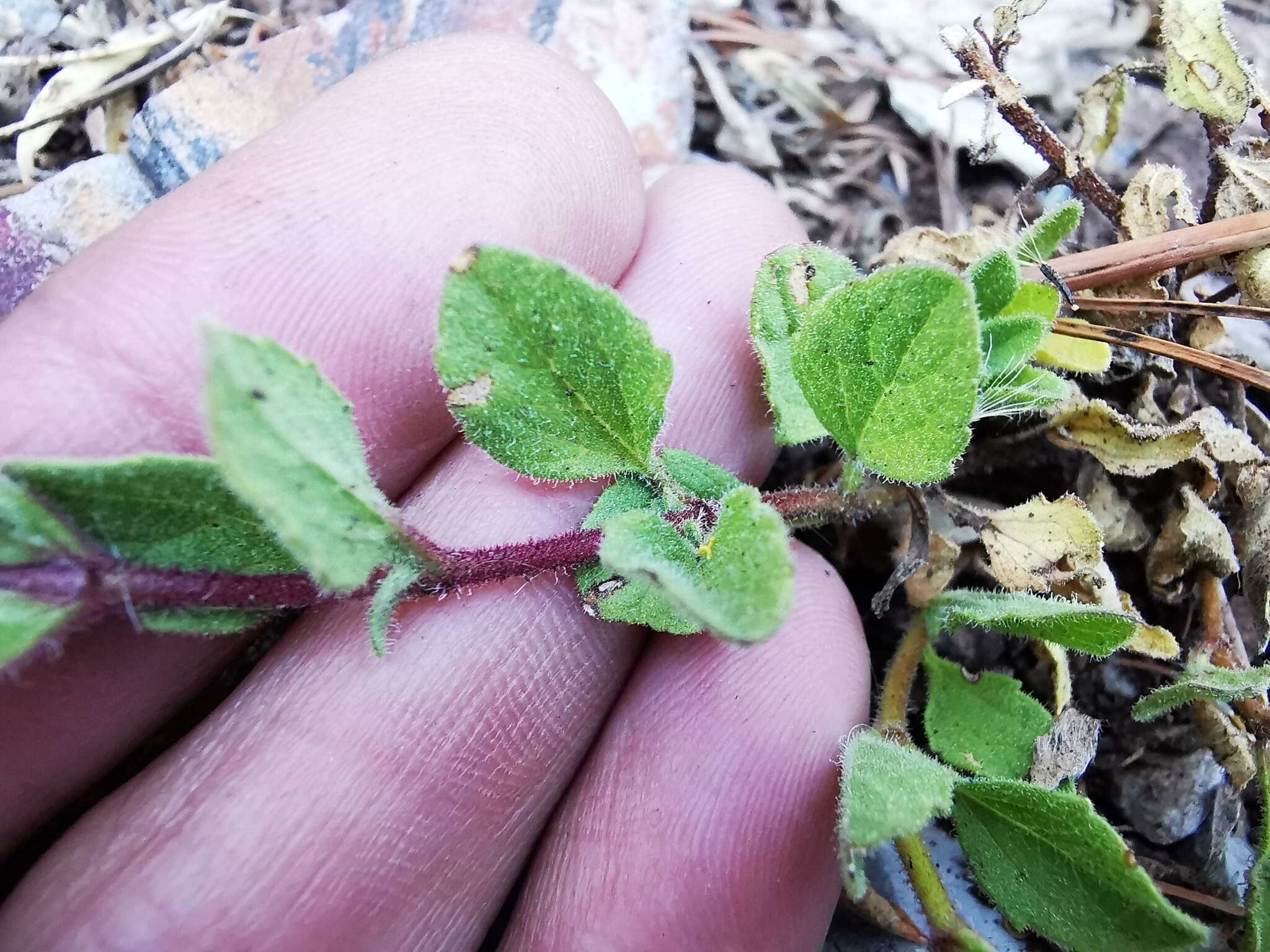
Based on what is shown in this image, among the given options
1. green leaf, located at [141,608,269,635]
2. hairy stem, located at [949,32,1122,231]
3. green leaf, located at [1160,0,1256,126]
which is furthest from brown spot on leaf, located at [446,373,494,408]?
green leaf, located at [1160,0,1256,126]

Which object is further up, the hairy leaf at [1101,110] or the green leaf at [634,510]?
the hairy leaf at [1101,110]

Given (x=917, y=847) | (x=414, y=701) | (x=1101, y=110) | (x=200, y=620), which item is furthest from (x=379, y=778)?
(x=1101, y=110)

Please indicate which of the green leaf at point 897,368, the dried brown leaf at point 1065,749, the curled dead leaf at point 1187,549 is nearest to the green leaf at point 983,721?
the dried brown leaf at point 1065,749

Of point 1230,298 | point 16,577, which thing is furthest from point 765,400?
point 16,577

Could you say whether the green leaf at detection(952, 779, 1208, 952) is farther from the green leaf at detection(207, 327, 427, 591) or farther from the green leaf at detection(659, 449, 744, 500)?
the green leaf at detection(207, 327, 427, 591)

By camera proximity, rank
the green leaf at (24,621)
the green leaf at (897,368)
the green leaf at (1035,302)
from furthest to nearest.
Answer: the green leaf at (1035,302) → the green leaf at (897,368) → the green leaf at (24,621)

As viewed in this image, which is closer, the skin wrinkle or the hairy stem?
the skin wrinkle

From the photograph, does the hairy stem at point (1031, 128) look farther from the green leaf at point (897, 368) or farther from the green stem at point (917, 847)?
the green stem at point (917, 847)
